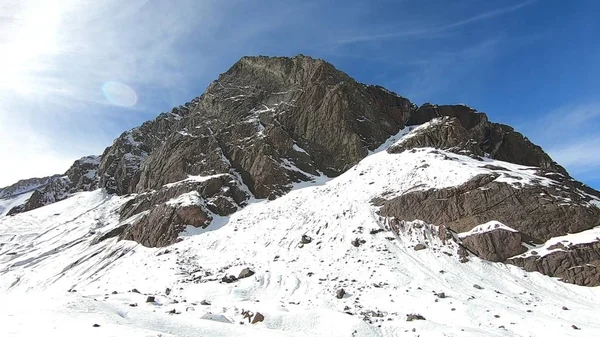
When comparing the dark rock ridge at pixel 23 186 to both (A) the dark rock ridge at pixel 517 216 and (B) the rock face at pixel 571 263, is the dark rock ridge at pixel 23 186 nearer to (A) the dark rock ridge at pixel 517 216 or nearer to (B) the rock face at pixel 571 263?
(A) the dark rock ridge at pixel 517 216

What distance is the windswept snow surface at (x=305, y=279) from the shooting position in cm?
2092

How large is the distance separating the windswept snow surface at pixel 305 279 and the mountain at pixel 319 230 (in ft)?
0.67

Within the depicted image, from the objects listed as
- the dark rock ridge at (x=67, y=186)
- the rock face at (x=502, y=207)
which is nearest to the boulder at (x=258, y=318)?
the rock face at (x=502, y=207)

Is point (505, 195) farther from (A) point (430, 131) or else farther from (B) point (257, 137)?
(B) point (257, 137)

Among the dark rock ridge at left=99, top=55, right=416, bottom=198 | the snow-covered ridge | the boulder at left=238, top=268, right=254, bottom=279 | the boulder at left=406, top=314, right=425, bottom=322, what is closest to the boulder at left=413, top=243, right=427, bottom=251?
the snow-covered ridge

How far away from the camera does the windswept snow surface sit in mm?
20922

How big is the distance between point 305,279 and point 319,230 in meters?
10.2

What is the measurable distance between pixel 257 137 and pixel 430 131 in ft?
104

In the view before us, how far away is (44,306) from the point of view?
19.8 m

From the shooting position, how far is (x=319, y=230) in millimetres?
44875

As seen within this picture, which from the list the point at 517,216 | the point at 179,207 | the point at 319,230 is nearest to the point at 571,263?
the point at 517,216

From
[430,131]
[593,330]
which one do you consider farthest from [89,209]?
[593,330]

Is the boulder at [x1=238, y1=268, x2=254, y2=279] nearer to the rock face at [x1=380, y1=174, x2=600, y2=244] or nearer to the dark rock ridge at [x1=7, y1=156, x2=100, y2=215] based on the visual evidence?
the rock face at [x1=380, y1=174, x2=600, y2=244]

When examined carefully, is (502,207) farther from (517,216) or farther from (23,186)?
(23,186)
